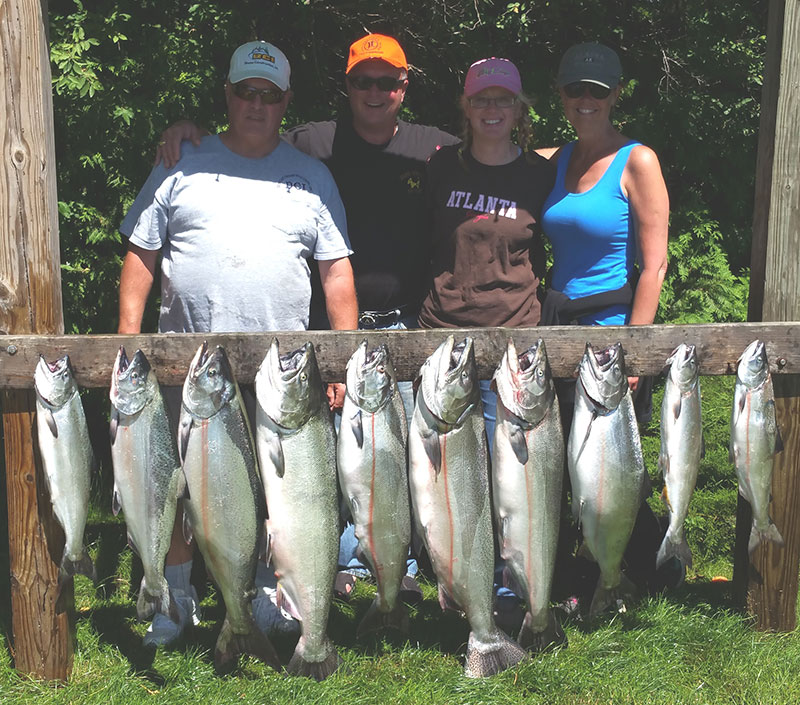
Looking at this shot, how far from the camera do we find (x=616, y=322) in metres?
3.90

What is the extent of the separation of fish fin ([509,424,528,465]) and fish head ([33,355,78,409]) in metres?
1.56

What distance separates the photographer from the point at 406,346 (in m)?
3.35

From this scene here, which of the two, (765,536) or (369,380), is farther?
(765,536)

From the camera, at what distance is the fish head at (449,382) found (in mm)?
3074

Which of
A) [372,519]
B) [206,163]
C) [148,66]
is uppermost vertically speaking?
[148,66]

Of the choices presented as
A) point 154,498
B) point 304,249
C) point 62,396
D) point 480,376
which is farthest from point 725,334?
point 62,396

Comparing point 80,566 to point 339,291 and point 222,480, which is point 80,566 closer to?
point 222,480

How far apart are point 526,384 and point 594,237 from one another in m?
0.99

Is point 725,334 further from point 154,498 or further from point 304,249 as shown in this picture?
point 154,498

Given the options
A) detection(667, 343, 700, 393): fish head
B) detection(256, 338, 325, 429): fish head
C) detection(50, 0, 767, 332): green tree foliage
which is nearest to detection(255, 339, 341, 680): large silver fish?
detection(256, 338, 325, 429): fish head

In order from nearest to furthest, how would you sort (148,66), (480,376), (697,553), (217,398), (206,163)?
(217,398) → (480,376) → (206,163) → (697,553) → (148,66)

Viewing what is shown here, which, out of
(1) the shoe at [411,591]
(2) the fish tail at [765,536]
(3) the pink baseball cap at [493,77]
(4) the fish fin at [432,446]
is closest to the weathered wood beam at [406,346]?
(4) the fish fin at [432,446]

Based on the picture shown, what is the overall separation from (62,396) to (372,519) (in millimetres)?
1175

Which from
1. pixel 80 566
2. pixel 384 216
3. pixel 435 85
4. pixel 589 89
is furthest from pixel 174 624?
pixel 435 85
